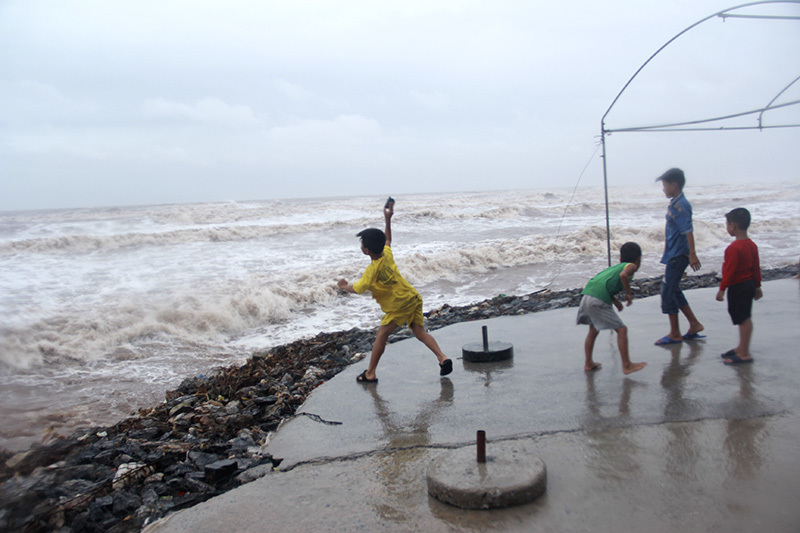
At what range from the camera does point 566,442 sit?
3584mm

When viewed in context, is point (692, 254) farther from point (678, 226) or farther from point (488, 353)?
point (488, 353)

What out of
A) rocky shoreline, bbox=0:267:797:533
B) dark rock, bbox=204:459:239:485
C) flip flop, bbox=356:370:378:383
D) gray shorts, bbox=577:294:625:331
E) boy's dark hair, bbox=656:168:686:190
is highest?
boy's dark hair, bbox=656:168:686:190

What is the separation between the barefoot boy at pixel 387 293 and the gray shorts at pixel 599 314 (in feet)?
4.31

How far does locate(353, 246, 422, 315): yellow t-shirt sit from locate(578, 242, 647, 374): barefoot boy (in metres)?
1.53

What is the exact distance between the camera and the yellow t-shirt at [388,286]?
5.11m

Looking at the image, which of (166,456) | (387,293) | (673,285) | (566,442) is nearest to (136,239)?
(387,293)

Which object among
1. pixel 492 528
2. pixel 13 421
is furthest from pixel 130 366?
pixel 492 528

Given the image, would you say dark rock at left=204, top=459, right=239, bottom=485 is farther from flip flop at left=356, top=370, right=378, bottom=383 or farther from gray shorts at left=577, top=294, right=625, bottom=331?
gray shorts at left=577, top=294, right=625, bottom=331

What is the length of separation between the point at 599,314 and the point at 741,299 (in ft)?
4.07

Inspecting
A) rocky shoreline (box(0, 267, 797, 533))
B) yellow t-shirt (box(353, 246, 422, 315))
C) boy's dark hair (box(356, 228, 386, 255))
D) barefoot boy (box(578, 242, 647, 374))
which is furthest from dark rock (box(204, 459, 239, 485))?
barefoot boy (box(578, 242, 647, 374))

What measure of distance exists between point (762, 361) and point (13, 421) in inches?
332

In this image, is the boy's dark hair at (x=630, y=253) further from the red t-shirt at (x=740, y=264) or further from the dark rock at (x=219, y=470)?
the dark rock at (x=219, y=470)

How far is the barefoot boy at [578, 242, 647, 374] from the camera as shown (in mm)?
4723

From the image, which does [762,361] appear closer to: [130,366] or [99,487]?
[99,487]
